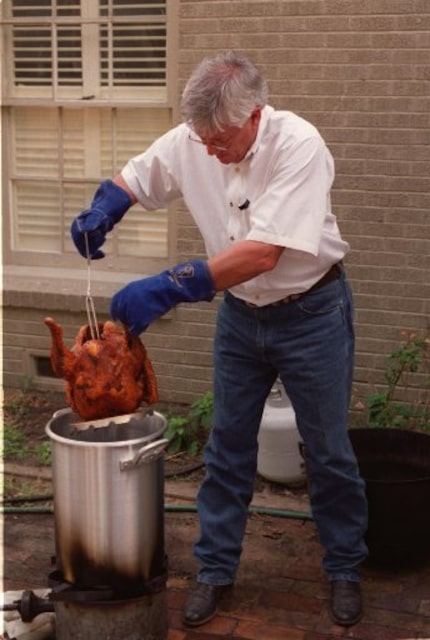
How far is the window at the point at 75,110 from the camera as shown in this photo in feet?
21.5

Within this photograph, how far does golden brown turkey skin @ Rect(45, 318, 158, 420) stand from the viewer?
3.80 metres

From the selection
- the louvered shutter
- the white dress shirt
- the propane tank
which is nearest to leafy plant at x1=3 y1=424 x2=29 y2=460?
the propane tank

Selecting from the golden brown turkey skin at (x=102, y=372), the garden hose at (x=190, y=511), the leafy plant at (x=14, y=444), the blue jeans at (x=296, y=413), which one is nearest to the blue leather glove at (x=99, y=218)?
the golden brown turkey skin at (x=102, y=372)

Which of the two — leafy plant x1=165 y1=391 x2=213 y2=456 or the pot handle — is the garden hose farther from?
the pot handle

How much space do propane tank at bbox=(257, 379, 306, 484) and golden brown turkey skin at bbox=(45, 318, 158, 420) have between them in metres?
1.77

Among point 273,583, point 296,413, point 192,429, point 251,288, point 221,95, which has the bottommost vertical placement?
point 273,583

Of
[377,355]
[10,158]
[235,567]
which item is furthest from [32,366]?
[235,567]

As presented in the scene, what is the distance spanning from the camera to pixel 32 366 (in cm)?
705

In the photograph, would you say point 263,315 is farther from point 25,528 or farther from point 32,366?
point 32,366

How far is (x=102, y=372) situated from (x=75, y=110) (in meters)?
3.47

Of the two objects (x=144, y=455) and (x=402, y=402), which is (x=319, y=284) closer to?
(x=144, y=455)

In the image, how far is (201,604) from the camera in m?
4.34

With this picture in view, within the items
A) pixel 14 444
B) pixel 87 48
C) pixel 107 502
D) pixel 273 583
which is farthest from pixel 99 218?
pixel 87 48

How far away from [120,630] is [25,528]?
59.7 inches
